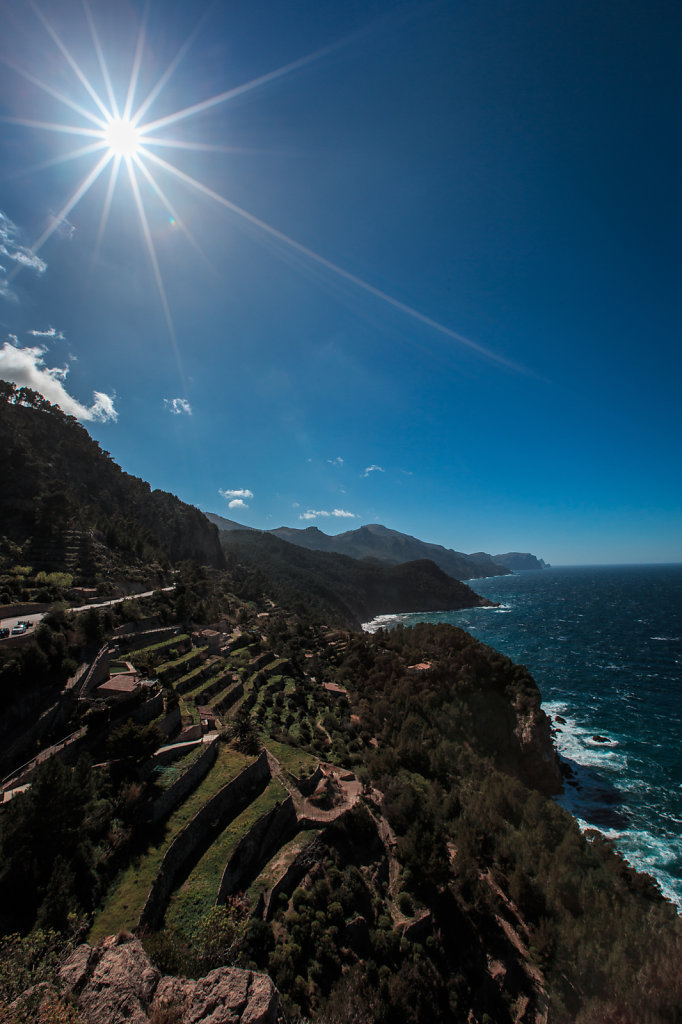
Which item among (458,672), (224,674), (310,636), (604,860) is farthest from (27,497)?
(604,860)

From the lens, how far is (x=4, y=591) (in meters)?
27.3

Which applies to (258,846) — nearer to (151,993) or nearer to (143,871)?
(143,871)

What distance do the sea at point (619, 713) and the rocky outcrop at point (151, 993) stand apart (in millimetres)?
29073

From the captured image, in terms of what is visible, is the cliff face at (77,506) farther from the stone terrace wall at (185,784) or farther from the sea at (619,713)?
the sea at (619,713)

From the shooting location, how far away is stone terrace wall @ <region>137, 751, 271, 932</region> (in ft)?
41.3

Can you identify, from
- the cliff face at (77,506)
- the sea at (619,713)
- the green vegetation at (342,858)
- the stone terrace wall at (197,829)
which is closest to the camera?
the green vegetation at (342,858)

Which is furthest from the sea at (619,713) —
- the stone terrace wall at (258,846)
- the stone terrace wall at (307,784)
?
the stone terrace wall at (258,846)

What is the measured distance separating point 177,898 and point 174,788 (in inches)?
166

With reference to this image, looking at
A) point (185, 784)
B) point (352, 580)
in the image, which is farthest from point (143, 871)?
point (352, 580)

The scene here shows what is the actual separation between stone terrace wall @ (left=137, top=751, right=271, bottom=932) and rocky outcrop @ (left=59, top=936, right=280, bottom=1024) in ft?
18.1

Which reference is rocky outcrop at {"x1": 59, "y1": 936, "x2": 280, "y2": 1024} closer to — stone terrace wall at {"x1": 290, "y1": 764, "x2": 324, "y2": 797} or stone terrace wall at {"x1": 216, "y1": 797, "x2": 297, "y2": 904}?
stone terrace wall at {"x1": 216, "y1": 797, "x2": 297, "y2": 904}

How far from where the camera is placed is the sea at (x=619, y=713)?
89.9ft

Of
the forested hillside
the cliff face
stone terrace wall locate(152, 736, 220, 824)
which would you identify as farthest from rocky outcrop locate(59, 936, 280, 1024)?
the forested hillside

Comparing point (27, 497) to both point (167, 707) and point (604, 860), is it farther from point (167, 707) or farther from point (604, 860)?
point (604, 860)
